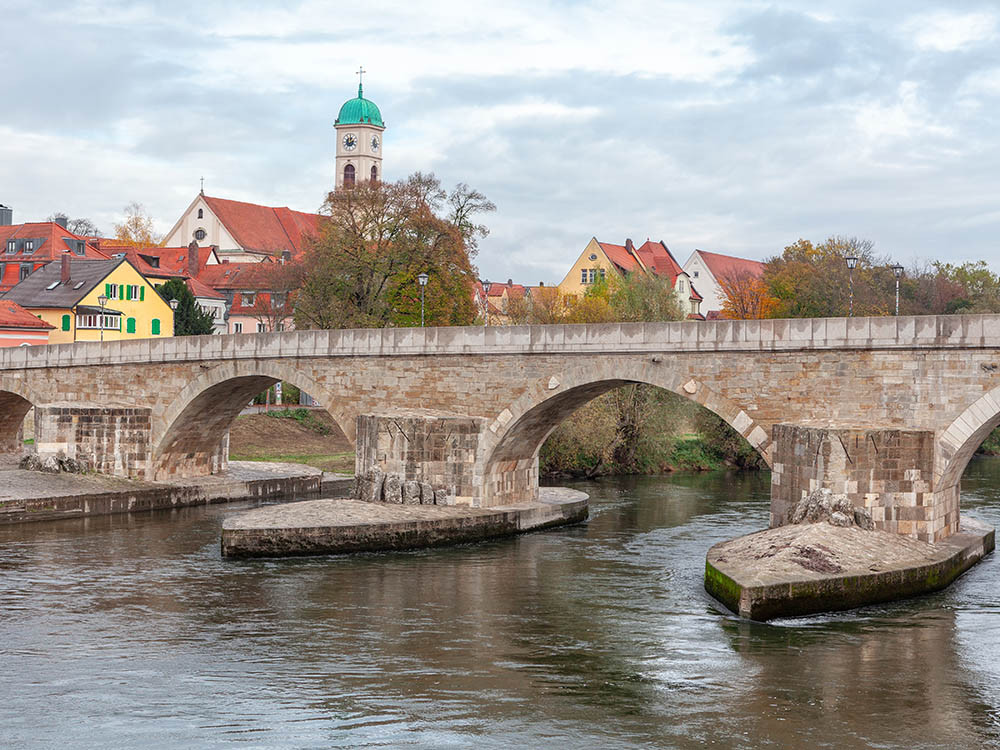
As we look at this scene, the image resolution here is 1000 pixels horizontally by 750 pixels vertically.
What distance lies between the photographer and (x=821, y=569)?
55.5ft

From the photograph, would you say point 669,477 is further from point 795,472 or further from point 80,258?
point 80,258

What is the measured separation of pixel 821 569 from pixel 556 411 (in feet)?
28.9

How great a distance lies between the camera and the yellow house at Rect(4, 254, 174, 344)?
50.7 m

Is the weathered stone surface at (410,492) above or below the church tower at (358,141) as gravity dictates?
below

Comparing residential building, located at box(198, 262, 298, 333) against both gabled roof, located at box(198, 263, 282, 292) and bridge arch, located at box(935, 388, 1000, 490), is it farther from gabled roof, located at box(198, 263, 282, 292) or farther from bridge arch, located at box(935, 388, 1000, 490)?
bridge arch, located at box(935, 388, 1000, 490)

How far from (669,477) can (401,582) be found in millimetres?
18739

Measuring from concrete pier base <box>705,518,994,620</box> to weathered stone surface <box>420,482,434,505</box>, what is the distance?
21.6 feet

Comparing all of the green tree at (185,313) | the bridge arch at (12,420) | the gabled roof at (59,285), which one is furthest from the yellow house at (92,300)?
the bridge arch at (12,420)

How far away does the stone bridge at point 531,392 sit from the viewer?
62.8 ft

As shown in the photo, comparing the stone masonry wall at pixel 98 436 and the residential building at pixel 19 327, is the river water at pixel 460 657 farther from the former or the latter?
the residential building at pixel 19 327

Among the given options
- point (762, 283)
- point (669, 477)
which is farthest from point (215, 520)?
point (762, 283)

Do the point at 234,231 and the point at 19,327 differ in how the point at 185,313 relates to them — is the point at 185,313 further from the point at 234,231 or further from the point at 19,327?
the point at 234,231

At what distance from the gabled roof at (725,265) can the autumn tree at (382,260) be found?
36527 millimetres

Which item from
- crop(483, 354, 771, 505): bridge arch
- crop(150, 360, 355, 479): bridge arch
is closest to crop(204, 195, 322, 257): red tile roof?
crop(150, 360, 355, 479): bridge arch
